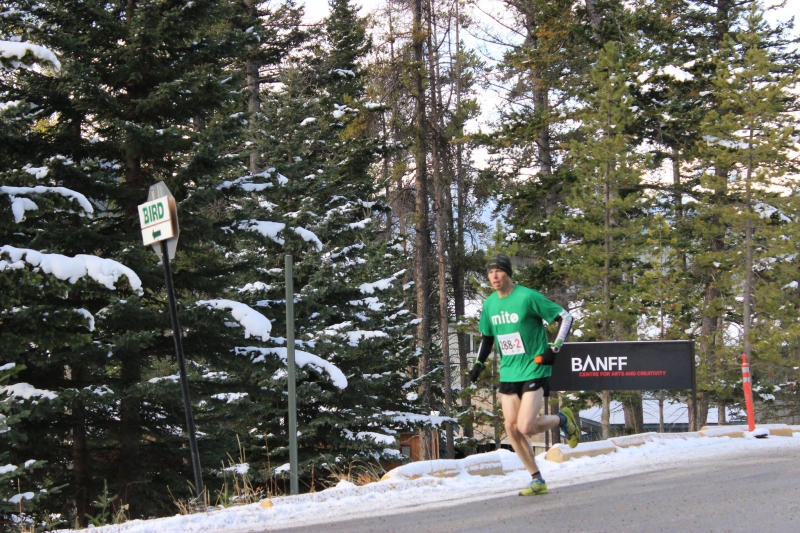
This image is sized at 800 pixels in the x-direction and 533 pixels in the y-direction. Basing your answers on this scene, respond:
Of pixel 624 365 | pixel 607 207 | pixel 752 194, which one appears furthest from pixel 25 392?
pixel 752 194

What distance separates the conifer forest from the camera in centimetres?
1334

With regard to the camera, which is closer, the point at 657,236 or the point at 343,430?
the point at 343,430

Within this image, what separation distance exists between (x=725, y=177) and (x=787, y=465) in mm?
21439

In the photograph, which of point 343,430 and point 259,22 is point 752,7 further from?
point 343,430

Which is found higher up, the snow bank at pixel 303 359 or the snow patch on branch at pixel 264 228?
the snow patch on branch at pixel 264 228

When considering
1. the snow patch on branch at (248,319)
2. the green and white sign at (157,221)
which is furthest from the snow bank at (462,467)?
the snow patch on branch at (248,319)

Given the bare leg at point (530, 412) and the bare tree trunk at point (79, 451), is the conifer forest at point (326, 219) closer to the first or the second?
the bare tree trunk at point (79, 451)

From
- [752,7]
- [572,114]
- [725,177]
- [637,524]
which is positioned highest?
[752,7]

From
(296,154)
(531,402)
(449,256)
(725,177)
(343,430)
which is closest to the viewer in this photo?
(531,402)

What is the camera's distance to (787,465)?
897 cm

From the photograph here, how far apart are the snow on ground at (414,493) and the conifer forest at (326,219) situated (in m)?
1.87

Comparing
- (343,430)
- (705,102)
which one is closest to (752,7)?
(705,102)

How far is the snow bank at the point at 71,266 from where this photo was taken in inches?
402

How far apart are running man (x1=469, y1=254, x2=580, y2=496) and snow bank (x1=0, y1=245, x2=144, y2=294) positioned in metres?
5.96
